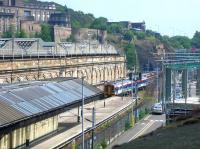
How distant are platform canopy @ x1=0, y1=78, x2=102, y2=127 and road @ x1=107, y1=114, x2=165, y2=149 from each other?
3.94 metres

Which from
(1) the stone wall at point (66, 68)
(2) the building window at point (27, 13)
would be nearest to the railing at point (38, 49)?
(1) the stone wall at point (66, 68)

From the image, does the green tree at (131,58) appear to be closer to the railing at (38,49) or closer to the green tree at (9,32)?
the green tree at (9,32)

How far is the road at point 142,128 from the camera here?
40.3 m

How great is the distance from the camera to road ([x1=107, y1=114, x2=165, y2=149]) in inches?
1586

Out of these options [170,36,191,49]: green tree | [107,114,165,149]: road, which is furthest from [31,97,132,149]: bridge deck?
[170,36,191,49]: green tree

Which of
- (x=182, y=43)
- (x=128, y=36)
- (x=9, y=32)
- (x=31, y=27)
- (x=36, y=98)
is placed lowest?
(x=36, y=98)

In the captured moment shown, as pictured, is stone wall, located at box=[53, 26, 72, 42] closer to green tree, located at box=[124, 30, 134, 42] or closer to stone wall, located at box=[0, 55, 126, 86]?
green tree, located at box=[124, 30, 134, 42]

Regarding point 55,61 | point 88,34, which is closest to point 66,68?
point 55,61

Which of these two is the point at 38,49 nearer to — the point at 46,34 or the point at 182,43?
the point at 46,34

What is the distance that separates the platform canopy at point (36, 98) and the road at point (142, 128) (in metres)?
3.94

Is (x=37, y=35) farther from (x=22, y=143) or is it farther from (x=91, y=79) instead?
(x=22, y=143)

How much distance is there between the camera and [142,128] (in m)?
47.5

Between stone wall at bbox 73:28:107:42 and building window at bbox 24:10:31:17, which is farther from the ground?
building window at bbox 24:10:31:17

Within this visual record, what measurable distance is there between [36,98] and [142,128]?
14.4 meters
